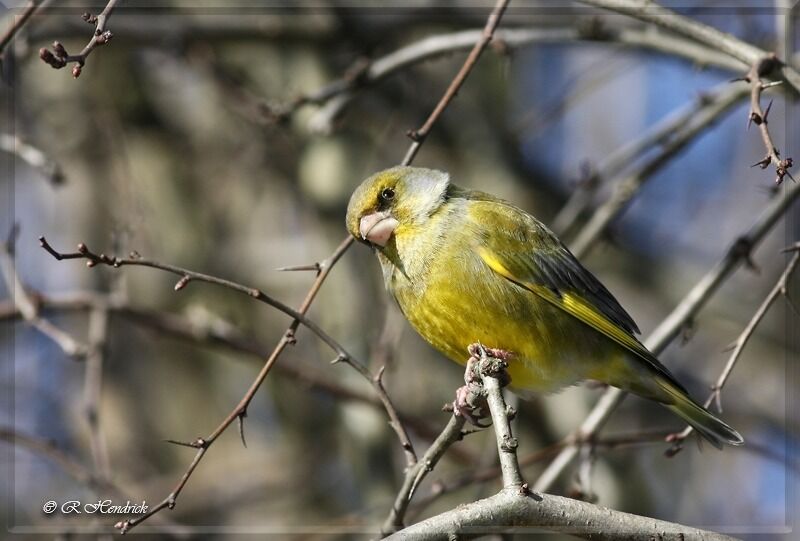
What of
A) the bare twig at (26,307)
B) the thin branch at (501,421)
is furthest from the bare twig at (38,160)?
the thin branch at (501,421)

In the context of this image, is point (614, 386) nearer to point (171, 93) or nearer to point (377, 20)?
point (377, 20)

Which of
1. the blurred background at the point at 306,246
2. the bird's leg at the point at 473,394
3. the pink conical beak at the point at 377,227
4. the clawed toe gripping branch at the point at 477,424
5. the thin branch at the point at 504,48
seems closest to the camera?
the clawed toe gripping branch at the point at 477,424

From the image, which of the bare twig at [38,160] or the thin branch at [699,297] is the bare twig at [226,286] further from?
the thin branch at [699,297]

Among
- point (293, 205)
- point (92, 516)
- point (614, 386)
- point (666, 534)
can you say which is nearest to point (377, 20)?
point (293, 205)

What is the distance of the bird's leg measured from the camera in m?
3.32

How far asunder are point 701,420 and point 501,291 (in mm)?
1182

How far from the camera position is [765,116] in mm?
3018

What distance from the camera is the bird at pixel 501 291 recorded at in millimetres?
4176

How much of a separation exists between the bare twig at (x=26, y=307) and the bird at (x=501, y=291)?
1261 mm

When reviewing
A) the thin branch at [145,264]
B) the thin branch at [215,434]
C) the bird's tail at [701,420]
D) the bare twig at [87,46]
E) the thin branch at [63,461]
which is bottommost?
the thin branch at [215,434]

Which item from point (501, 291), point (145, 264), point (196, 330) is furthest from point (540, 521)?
point (196, 330)

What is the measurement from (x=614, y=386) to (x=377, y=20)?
3351 mm

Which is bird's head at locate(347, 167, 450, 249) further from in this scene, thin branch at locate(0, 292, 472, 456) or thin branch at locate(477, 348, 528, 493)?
thin branch at locate(0, 292, 472, 456)

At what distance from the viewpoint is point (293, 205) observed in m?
8.49
